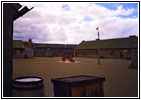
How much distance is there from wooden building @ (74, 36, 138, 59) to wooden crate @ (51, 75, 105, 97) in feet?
87.3

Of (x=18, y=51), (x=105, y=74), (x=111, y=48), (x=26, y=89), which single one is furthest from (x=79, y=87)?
(x=18, y=51)

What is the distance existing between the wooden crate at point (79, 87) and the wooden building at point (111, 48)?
26.6 m

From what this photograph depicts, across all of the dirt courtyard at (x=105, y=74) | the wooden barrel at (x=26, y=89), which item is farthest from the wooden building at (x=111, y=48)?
the wooden barrel at (x=26, y=89)

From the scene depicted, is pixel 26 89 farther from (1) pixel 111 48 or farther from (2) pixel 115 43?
(2) pixel 115 43

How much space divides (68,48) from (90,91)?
48799mm

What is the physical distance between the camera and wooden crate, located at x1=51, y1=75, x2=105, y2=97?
13.9 ft

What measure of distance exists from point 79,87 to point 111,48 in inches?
1345

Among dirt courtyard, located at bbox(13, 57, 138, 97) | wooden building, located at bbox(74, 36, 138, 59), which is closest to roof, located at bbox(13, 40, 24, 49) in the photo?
wooden building, located at bbox(74, 36, 138, 59)

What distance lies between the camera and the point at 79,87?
170 inches

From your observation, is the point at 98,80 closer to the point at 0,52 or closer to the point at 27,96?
the point at 27,96

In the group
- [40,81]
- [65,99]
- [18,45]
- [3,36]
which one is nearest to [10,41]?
[3,36]

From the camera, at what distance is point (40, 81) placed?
439 centimetres

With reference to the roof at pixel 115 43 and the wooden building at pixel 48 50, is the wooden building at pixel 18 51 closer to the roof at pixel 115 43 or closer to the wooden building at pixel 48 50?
the wooden building at pixel 48 50

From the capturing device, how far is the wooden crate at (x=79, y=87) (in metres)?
4.22
